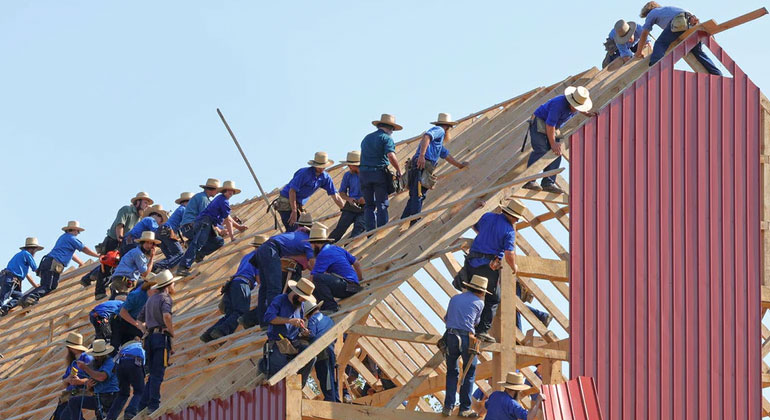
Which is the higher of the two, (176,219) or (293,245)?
(176,219)

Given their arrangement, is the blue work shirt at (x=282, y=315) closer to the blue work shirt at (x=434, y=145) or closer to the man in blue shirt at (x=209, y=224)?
the blue work shirt at (x=434, y=145)

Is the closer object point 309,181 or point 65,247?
point 309,181

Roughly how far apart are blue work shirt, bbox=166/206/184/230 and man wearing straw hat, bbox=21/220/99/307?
3.09 metres

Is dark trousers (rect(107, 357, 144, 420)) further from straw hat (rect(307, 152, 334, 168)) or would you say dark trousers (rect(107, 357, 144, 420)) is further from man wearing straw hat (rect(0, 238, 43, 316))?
man wearing straw hat (rect(0, 238, 43, 316))

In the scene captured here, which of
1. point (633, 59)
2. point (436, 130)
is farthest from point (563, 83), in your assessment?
point (436, 130)

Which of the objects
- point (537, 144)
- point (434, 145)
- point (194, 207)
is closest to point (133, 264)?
point (194, 207)

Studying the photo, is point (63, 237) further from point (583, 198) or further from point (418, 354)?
point (583, 198)

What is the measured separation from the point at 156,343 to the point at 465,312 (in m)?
4.09

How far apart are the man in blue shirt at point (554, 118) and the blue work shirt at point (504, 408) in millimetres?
3391

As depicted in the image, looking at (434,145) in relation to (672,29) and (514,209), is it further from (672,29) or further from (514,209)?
(514,209)

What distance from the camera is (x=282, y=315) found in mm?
17797

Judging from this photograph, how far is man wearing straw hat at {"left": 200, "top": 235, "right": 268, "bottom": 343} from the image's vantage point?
2017 cm

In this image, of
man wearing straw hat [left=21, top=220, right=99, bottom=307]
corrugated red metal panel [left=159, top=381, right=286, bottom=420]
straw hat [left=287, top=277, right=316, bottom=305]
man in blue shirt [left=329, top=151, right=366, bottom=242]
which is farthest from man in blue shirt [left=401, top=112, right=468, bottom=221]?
man wearing straw hat [left=21, top=220, right=99, bottom=307]

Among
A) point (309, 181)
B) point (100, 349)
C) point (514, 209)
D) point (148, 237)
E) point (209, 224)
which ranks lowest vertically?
point (100, 349)
